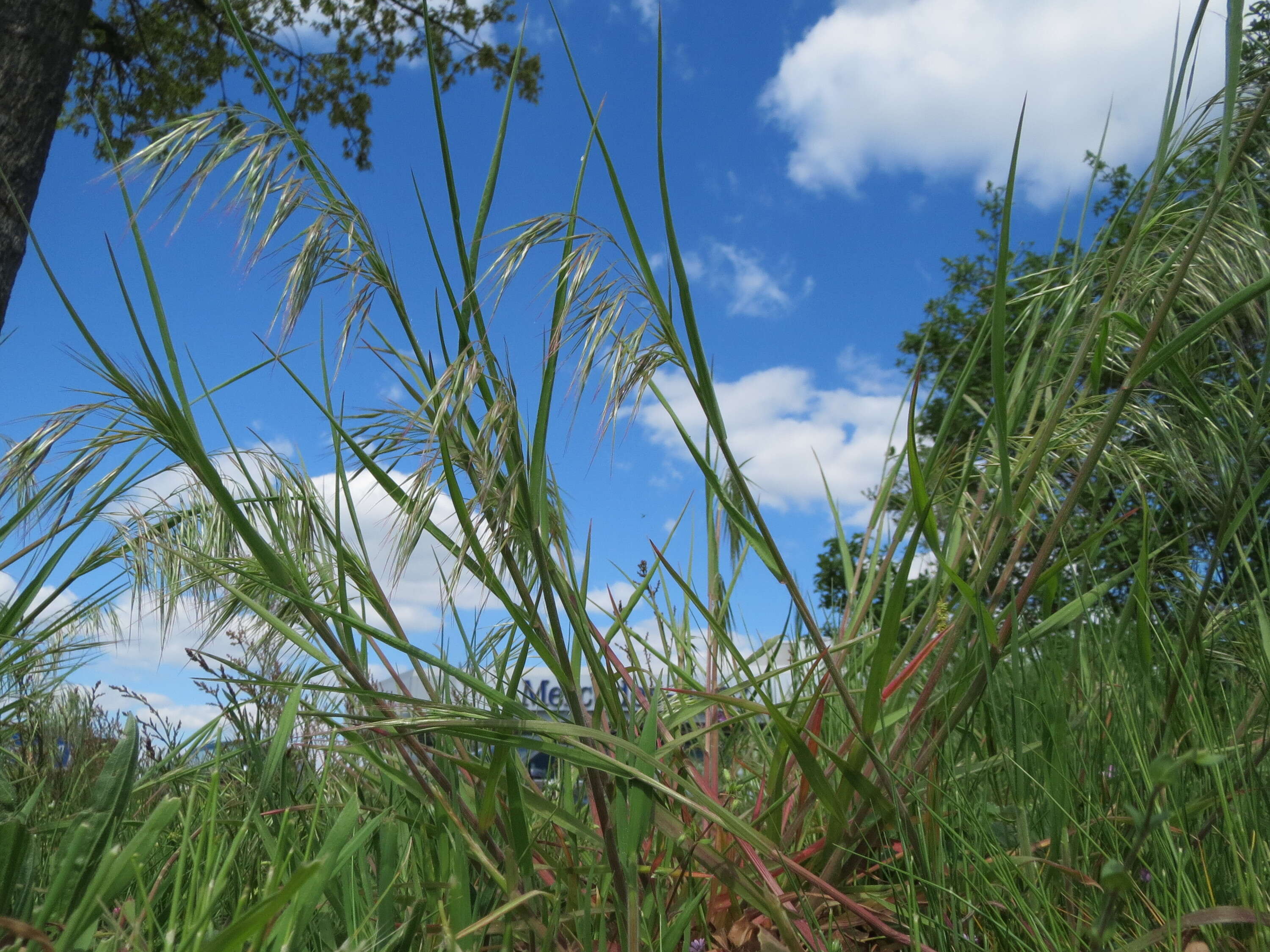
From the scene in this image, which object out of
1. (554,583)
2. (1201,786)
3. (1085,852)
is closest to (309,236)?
(554,583)

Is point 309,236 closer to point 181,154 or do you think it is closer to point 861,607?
point 181,154

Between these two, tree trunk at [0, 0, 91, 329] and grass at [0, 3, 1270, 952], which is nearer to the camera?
grass at [0, 3, 1270, 952]

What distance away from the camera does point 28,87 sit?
3361 mm

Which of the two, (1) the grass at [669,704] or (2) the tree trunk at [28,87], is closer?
(1) the grass at [669,704]

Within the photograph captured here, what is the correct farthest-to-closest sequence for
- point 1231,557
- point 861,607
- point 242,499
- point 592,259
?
point 1231,557, point 861,607, point 242,499, point 592,259

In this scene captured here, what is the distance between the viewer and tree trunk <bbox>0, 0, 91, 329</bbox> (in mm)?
3320

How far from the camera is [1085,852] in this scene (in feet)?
3.40

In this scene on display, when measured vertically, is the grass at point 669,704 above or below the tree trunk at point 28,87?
below

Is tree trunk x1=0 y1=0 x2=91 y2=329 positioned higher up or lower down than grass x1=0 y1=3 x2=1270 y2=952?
higher up

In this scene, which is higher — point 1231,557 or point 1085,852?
point 1231,557

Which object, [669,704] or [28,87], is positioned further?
[28,87]

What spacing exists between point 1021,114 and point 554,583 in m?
0.78

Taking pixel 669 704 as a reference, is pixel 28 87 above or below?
above

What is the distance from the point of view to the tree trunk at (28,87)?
332 centimetres
